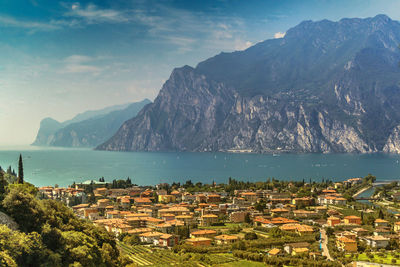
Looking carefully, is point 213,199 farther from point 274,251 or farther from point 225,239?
point 274,251

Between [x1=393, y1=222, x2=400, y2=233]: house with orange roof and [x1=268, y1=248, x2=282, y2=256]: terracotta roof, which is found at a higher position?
[x1=393, y1=222, x2=400, y2=233]: house with orange roof

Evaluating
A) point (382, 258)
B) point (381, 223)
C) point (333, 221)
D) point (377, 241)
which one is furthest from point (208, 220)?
point (382, 258)

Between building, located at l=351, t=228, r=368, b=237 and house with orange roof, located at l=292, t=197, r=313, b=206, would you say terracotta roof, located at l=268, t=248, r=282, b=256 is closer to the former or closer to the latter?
building, located at l=351, t=228, r=368, b=237

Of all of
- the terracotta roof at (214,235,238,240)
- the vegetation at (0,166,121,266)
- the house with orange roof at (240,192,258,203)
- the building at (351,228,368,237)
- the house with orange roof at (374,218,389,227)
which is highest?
the vegetation at (0,166,121,266)

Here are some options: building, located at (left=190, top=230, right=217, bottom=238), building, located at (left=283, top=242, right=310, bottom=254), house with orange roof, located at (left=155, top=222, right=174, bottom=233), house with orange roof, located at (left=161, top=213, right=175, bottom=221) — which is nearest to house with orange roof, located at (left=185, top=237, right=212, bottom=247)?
building, located at (left=190, top=230, right=217, bottom=238)

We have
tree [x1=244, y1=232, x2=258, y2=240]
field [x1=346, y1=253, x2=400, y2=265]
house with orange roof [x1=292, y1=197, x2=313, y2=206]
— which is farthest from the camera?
house with orange roof [x1=292, y1=197, x2=313, y2=206]

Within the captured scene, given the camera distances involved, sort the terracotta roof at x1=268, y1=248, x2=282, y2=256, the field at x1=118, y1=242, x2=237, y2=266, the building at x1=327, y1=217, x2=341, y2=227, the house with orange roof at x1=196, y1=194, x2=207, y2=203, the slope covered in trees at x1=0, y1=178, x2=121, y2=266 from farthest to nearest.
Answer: the house with orange roof at x1=196, y1=194, x2=207, y2=203 < the building at x1=327, y1=217, x2=341, y2=227 < the terracotta roof at x1=268, y1=248, x2=282, y2=256 < the field at x1=118, y1=242, x2=237, y2=266 < the slope covered in trees at x1=0, y1=178, x2=121, y2=266

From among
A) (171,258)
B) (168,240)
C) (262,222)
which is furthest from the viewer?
(262,222)

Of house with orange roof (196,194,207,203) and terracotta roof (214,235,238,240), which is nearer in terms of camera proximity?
terracotta roof (214,235,238,240)
